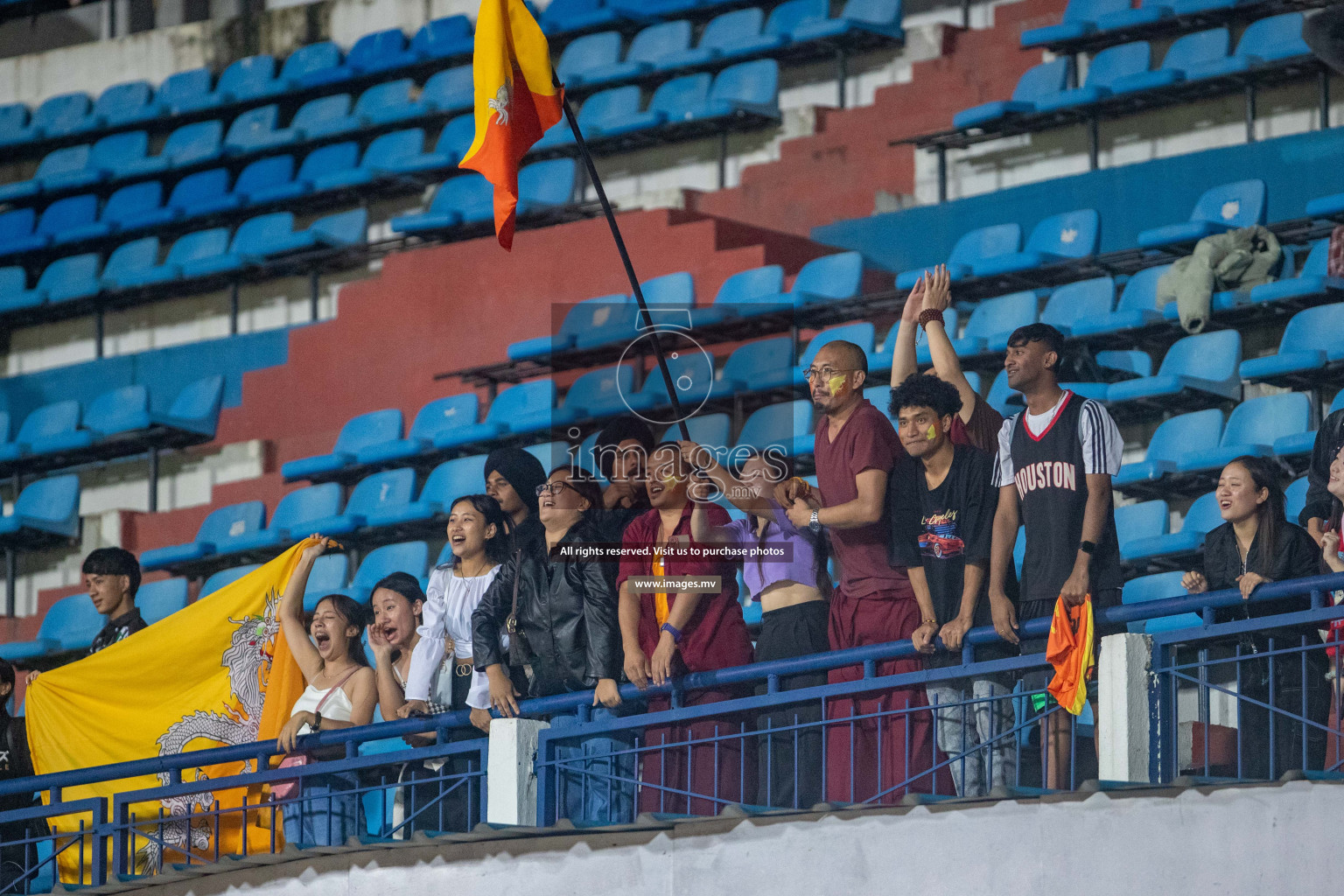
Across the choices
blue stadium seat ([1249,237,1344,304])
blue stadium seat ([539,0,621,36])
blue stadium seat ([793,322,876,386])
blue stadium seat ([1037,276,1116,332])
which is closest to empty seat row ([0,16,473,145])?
blue stadium seat ([539,0,621,36])

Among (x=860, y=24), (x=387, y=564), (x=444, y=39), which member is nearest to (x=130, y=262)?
(x=444, y=39)

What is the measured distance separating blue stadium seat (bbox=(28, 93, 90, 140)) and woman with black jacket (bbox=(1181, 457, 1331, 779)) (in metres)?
11.0

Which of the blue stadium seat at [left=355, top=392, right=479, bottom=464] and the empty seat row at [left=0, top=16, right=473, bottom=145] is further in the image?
the empty seat row at [left=0, top=16, right=473, bottom=145]

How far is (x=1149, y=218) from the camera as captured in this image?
972cm

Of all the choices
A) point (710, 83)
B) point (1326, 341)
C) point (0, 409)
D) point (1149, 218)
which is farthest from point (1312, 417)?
point (0, 409)

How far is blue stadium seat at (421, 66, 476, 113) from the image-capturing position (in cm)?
1299

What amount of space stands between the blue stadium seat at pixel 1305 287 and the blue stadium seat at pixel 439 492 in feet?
12.7

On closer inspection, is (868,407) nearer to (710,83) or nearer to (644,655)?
(644,655)

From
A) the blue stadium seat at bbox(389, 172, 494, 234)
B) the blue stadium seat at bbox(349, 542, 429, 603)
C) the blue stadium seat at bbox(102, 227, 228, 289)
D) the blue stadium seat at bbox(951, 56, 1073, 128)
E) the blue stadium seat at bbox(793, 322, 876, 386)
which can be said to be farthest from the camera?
the blue stadium seat at bbox(102, 227, 228, 289)

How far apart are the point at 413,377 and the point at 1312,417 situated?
17.4 feet

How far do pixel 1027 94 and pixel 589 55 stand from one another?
338 centimetres

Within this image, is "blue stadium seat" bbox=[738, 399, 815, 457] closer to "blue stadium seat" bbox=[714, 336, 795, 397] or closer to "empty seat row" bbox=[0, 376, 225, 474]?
"blue stadium seat" bbox=[714, 336, 795, 397]

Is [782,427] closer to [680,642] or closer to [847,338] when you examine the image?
[847,338]

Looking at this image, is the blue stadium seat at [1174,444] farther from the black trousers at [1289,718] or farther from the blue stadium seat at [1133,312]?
the black trousers at [1289,718]
